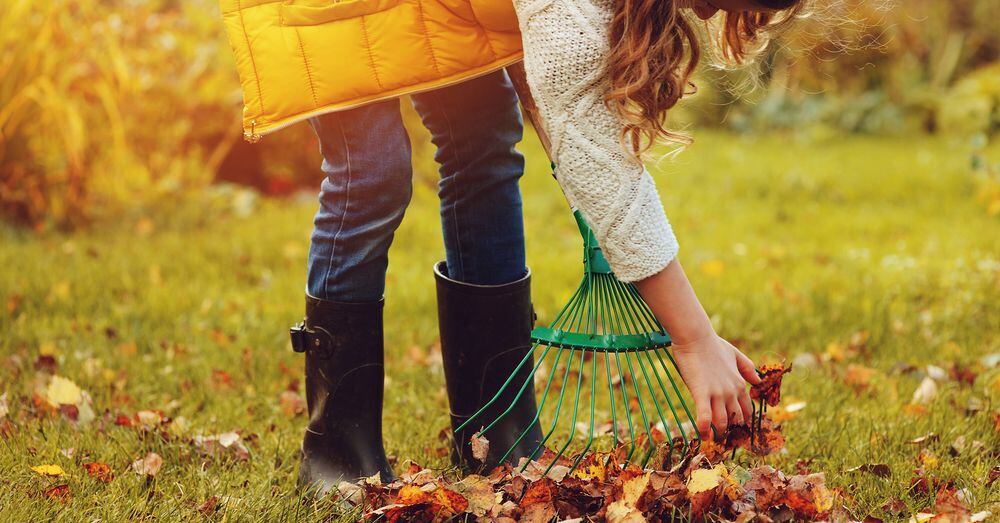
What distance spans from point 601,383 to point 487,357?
2.53ft

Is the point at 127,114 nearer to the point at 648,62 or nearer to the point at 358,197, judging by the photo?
the point at 358,197

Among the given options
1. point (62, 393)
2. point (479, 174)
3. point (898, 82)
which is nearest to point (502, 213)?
point (479, 174)

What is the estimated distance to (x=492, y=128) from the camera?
1.75 metres

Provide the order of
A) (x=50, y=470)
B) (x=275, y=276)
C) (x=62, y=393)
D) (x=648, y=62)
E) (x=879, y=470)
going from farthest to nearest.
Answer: (x=275, y=276) → (x=62, y=393) → (x=879, y=470) → (x=50, y=470) → (x=648, y=62)

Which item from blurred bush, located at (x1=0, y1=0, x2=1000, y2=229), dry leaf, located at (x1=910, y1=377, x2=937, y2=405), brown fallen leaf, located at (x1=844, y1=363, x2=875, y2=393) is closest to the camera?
dry leaf, located at (x1=910, y1=377, x2=937, y2=405)

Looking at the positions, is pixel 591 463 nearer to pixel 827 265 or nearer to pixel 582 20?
pixel 582 20

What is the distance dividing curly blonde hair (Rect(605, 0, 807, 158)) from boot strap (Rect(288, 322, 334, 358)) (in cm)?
67

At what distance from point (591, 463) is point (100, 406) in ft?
4.09

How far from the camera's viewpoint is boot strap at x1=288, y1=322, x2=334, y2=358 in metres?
1.74

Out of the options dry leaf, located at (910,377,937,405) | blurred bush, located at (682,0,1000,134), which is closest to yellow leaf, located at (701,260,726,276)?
dry leaf, located at (910,377,937,405)

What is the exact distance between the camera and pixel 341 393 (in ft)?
5.76

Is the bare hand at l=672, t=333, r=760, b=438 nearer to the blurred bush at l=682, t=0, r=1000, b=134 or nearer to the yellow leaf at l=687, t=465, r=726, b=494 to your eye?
the yellow leaf at l=687, t=465, r=726, b=494

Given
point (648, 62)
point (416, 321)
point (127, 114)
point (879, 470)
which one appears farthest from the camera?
point (127, 114)

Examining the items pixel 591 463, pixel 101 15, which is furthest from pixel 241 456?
pixel 101 15
